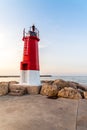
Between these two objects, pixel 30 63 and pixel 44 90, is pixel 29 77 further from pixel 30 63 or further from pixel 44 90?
pixel 44 90

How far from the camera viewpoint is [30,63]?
24.9 ft

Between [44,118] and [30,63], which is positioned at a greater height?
[30,63]

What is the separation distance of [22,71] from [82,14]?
511 centimetres

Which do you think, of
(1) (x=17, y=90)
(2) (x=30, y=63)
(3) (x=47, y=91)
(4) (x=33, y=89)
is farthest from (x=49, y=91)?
(2) (x=30, y=63)

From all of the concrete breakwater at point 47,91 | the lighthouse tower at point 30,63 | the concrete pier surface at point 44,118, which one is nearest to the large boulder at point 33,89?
the concrete breakwater at point 47,91

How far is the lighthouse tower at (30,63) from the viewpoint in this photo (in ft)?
24.9

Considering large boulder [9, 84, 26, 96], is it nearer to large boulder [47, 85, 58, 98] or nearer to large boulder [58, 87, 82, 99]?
large boulder [47, 85, 58, 98]

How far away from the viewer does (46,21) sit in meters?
8.99

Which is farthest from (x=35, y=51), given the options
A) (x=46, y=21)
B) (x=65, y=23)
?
(x=65, y=23)

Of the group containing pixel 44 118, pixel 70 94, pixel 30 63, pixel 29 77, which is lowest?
pixel 44 118

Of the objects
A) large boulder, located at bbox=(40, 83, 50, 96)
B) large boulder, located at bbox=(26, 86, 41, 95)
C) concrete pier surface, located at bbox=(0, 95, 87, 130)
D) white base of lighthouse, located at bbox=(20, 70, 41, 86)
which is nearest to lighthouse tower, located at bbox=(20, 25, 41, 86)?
white base of lighthouse, located at bbox=(20, 70, 41, 86)

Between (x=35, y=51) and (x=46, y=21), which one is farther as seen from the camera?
(x=46, y=21)

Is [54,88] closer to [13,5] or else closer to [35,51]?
[35,51]

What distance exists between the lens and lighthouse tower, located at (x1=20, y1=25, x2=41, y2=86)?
299 inches
